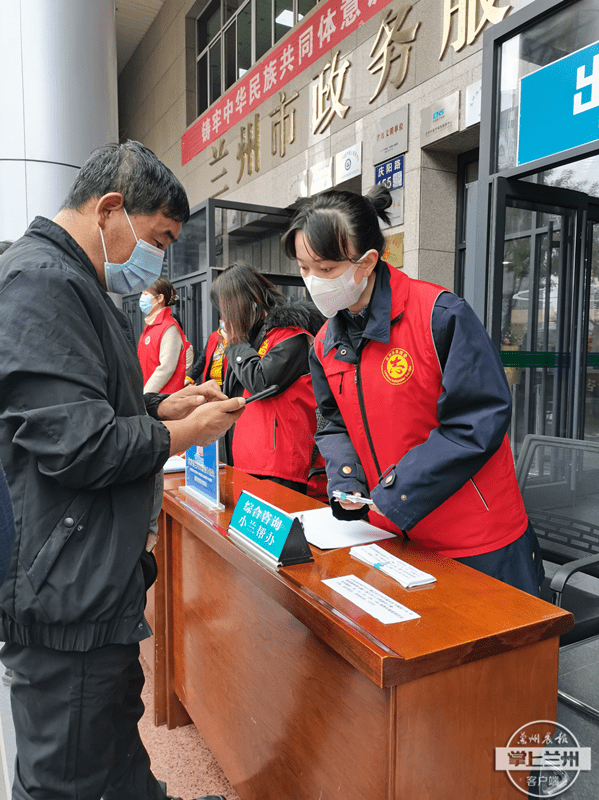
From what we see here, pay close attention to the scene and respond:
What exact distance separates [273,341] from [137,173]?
4.52ft

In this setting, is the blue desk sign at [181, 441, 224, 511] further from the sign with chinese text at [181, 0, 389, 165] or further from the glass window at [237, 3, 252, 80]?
the glass window at [237, 3, 252, 80]

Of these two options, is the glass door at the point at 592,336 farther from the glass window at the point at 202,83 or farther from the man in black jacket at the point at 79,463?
the glass window at the point at 202,83

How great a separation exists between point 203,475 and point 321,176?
4446 mm

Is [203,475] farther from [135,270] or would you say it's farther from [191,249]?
[191,249]

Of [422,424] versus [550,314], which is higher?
[550,314]

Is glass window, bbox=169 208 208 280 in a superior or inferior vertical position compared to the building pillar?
inferior

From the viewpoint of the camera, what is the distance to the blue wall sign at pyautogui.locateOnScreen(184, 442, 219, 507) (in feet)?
5.63

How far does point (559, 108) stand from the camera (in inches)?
81.7

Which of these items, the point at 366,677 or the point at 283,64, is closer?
the point at 366,677

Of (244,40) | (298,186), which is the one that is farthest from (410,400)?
(244,40)

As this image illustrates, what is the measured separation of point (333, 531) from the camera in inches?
55.8

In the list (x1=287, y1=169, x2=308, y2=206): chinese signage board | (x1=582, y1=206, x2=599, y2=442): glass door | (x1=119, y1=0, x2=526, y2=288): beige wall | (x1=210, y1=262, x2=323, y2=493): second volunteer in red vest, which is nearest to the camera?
(x1=210, y1=262, x2=323, y2=493): second volunteer in red vest

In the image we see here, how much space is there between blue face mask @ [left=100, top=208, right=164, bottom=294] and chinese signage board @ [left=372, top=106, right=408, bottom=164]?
3718mm

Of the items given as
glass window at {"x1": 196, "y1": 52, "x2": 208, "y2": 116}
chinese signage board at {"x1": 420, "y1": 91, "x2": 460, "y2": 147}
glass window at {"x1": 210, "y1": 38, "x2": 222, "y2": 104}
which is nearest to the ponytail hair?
chinese signage board at {"x1": 420, "y1": 91, "x2": 460, "y2": 147}
